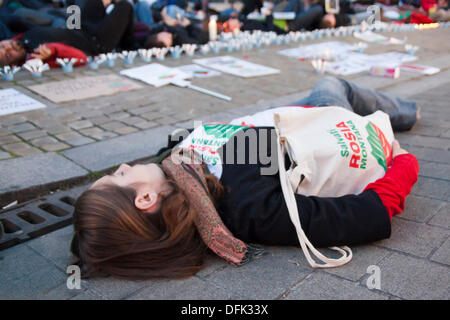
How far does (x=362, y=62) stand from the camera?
569 cm

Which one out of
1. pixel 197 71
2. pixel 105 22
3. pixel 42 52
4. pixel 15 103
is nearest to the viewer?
pixel 15 103

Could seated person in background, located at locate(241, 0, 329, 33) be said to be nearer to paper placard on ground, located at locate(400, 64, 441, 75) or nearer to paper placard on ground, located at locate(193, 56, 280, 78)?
paper placard on ground, located at locate(193, 56, 280, 78)

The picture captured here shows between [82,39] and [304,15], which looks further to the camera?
[304,15]

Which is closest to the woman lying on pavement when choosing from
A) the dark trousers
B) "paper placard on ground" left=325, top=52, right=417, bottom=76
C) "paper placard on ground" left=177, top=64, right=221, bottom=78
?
"paper placard on ground" left=177, top=64, right=221, bottom=78

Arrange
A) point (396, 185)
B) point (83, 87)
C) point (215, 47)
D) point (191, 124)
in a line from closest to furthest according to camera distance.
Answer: point (396, 185) → point (191, 124) → point (83, 87) → point (215, 47)

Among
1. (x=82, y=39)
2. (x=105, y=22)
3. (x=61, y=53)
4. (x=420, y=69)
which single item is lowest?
(x=420, y=69)

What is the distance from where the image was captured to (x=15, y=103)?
3.52 metres

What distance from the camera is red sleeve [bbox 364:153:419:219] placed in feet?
5.62

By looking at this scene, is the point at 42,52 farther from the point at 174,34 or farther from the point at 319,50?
the point at 319,50

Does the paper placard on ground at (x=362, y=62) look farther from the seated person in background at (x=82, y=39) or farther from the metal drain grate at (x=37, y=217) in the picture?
the metal drain grate at (x=37, y=217)

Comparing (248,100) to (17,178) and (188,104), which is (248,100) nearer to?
(188,104)

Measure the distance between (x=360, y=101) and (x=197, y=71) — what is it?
238 centimetres

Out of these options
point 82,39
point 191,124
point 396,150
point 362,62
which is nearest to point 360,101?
point 396,150

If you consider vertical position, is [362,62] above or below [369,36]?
below
